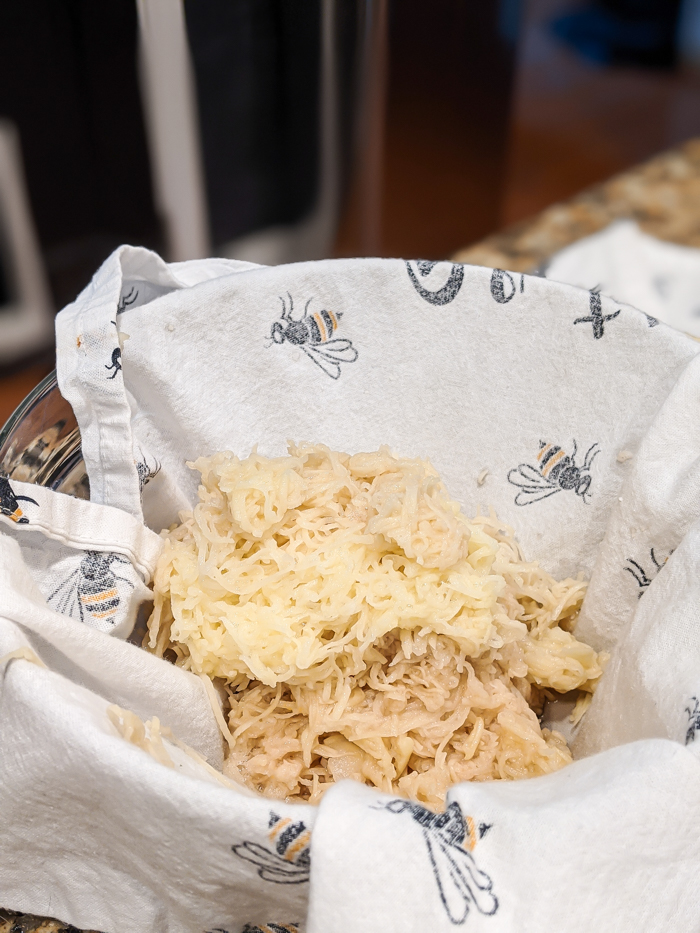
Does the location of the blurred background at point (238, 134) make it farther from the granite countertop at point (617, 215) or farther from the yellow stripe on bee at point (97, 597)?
the yellow stripe on bee at point (97, 597)

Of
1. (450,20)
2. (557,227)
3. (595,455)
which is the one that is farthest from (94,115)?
(595,455)

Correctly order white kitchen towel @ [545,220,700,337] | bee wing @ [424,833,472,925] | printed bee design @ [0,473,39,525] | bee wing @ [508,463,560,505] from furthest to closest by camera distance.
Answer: white kitchen towel @ [545,220,700,337] < bee wing @ [508,463,560,505] < printed bee design @ [0,473,39,525] < bee wing @ [424,833,472,925]

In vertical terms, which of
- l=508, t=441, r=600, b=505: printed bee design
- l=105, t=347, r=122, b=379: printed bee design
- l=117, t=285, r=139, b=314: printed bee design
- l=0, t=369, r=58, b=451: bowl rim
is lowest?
l=508, t=441, r=600, b=505: printed bee design

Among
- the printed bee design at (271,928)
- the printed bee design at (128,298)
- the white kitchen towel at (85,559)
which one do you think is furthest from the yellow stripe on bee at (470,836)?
the printed bee design at (128,298)

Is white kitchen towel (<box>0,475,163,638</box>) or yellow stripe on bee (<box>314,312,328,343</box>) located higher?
yellow stripe on bee (<box>314,312,328,343</box>)

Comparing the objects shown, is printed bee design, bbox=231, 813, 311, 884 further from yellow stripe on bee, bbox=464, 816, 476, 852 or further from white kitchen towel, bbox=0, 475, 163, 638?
white kitchen towel, bbox=0, 475, 163, 638

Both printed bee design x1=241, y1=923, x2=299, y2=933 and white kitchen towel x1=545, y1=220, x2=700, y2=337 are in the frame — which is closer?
printed bee design x1=241, y1=923, x2=299, y2=933

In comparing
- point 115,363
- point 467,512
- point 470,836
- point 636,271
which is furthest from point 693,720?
point 636,271

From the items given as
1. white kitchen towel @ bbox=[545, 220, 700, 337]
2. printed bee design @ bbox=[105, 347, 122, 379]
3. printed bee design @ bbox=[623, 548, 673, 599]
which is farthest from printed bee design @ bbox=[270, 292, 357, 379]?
white kitchen towel @ bbox=[545, 220, 700, 337]

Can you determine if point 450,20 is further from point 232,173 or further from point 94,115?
point 94,115
